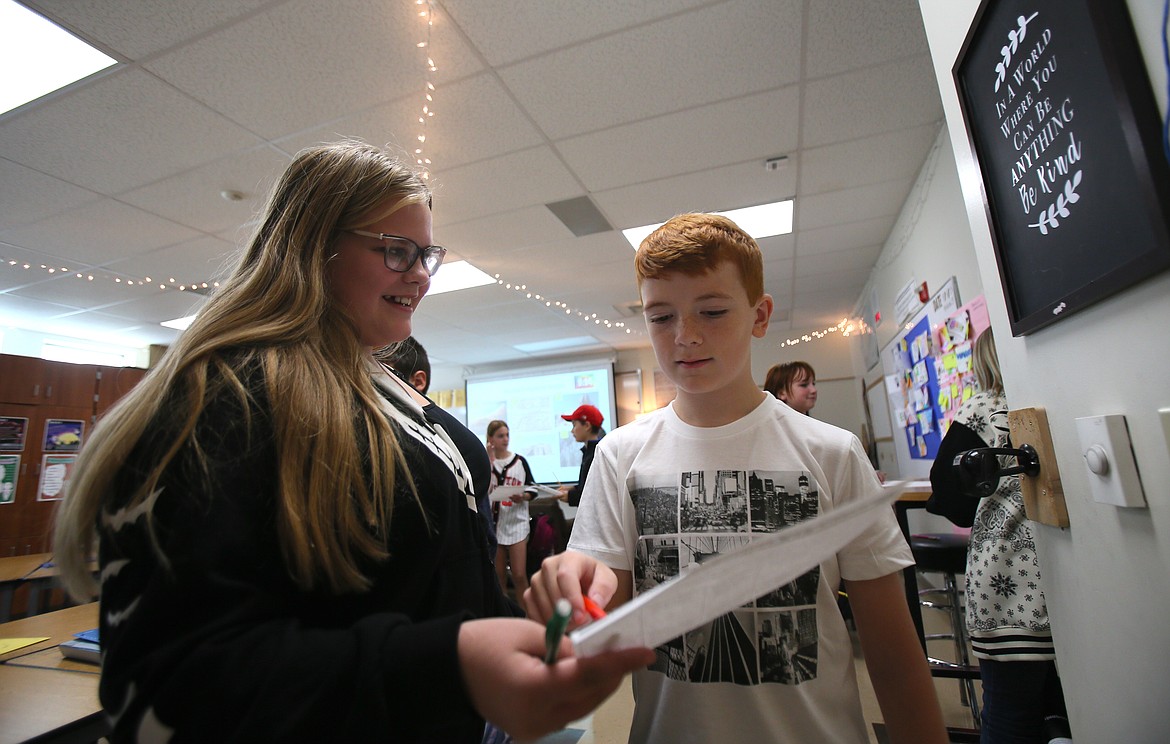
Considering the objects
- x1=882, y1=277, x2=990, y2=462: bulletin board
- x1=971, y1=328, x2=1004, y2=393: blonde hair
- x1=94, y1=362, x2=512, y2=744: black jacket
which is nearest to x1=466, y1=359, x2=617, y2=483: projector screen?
x1=882, y1=277, x2=990, y2=462: bulletin board

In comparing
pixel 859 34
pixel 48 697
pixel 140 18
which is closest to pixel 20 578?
pixel 48 697

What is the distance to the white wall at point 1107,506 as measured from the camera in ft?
1.86

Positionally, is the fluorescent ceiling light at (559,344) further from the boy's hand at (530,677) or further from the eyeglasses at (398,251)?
the boy's hand at (530,677)

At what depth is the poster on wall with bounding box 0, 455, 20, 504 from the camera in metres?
3.97

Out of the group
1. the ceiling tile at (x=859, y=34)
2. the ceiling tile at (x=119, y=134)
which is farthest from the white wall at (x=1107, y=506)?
the ceiling tile at (x=119, y=134)

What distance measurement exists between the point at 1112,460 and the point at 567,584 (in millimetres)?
663

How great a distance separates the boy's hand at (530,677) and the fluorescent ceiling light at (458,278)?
11.8 ft

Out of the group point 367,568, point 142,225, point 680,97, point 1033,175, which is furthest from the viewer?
point 142,225

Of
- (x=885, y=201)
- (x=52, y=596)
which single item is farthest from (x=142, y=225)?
(x=885, y=201)

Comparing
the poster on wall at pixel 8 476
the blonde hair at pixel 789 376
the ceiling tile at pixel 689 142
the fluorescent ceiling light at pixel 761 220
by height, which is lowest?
the poster on wall at pixel 8 476

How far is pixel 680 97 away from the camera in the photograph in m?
2.12

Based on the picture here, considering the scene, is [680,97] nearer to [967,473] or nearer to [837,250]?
[967,473]

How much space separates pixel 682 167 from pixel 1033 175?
2.06 meters

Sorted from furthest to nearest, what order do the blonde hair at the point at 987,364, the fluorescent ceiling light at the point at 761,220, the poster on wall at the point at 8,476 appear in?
the poster on wall at the point at 8,476 < the fluorescent ceiling light at the point at 761,220 < the blonde hair at the point at 987,364
